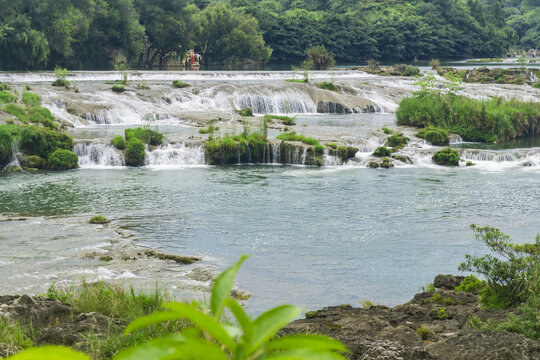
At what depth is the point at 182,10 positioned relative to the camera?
72.8 meters

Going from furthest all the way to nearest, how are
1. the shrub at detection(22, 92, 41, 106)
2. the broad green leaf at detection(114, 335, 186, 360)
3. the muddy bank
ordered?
1. the shrub at detection(22, 92, 41, 106)
2. the muddy bank
3. the broad green leaf at detection(114, 335, 186, 360)

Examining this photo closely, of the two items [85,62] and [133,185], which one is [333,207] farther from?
[85,62]

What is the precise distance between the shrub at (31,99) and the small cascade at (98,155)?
752 cm

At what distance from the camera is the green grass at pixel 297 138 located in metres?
26.7

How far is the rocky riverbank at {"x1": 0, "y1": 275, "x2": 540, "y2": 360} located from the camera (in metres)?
5.72

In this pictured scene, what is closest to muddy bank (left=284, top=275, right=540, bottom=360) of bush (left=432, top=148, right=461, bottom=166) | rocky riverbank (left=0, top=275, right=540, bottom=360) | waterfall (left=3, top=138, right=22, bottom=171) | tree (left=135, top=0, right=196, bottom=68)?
rocky riverbank (left=0, top=275, right=540, bottom=360)

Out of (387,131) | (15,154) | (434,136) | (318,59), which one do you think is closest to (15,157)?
(15,154)

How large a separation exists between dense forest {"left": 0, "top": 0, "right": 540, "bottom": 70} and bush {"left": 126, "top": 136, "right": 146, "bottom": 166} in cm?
3050

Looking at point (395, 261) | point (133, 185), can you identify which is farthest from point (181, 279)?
point (133, 185)

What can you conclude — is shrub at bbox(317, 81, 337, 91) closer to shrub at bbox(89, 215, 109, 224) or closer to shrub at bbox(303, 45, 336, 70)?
shrub at bbox(303, 45, 336, 70)

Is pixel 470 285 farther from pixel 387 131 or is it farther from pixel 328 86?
pixel 328 86

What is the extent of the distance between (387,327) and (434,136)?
22841 millimetres

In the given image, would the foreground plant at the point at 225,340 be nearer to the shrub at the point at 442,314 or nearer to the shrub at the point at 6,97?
the shrub at the point at 442,314

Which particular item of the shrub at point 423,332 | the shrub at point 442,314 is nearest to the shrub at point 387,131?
the shrub at point 442,314
